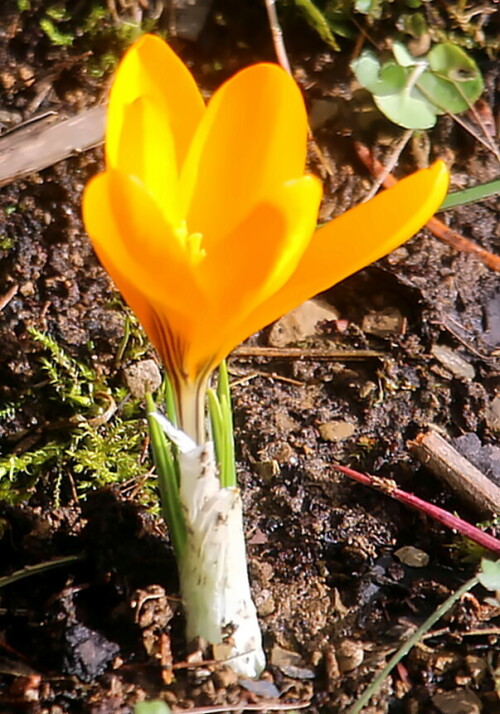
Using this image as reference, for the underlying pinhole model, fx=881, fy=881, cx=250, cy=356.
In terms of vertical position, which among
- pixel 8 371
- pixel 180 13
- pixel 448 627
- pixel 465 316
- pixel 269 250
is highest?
pixel 180 13

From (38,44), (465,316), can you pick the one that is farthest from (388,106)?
(38,44)

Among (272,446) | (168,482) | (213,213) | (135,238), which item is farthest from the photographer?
(272,446)

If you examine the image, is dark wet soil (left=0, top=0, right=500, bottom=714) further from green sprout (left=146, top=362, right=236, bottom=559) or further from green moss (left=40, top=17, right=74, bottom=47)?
green sprout (left=146, top=362, right=236, bottom=559)

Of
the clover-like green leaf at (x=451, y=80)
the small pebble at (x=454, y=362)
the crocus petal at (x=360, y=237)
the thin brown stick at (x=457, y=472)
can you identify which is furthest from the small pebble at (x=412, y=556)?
the clover-like green leaf at (x=451, y=80)

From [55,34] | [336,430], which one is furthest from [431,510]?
[55,34]

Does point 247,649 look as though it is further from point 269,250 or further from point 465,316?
point 465,316

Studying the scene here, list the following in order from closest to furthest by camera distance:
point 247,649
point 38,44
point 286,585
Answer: point 247,649, point 286,585, point 38,44

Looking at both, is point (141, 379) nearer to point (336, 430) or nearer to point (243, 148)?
point (336, 430)
